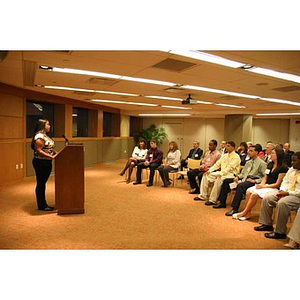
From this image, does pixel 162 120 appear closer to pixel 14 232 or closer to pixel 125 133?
pixel 125 133

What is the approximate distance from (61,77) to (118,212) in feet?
10.3

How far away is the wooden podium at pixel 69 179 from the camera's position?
4676 mm

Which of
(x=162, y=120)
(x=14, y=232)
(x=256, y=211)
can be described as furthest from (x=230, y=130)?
(x=14, y=232)

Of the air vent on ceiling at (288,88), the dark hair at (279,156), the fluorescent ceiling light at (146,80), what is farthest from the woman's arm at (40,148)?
the air vent on ceiling at (288,88)

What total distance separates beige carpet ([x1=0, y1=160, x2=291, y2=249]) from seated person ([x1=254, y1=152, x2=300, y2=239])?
18 centimetres

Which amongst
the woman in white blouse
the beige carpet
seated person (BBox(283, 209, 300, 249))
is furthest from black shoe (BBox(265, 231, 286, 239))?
the woman in white blouse

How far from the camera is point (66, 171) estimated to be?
470 cm

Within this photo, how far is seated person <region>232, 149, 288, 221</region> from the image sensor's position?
170 inches

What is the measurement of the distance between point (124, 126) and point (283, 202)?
11.0 m

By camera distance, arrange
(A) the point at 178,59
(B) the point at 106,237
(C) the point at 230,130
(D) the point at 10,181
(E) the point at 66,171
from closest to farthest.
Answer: (B) the point at 106,237 < (A) the point at 178,59 < (E) the point at 66,171 < (D) the point at 10,181 < (C) the point at 230,130

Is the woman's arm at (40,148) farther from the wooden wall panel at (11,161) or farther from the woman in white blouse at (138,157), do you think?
the woman in white blouse at (138,157)

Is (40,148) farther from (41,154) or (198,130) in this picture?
(198,130)

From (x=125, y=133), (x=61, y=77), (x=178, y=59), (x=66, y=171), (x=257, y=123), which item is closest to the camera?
(x=178, y=59)

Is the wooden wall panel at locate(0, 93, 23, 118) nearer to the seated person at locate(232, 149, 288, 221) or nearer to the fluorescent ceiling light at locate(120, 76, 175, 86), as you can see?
the fluorescent ceiling light at locate(120, 76, 175, 86)
